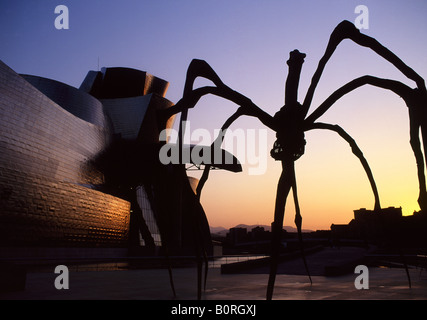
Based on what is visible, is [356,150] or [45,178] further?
[45,178]

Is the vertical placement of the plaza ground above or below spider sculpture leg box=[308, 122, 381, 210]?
below

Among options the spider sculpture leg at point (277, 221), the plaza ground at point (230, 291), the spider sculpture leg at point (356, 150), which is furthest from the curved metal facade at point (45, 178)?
the spider sculpture leg at point (277, 221)

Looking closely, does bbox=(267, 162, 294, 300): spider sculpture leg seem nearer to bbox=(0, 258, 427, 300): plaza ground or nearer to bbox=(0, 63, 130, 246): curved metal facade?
bbox=(0, 258, 427, 300): plaza ground

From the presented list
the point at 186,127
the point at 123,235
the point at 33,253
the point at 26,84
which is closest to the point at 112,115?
the point at 123,235

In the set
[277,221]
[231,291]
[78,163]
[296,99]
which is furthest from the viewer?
[78,163]

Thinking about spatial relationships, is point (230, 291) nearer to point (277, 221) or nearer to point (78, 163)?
point (277, 221)

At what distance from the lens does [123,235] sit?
4391cm

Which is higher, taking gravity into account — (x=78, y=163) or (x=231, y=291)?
(x=78, y=163)

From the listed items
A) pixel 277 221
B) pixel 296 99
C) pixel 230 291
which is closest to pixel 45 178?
pixel 230 291

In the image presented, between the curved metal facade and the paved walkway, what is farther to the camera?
the curved metal facade

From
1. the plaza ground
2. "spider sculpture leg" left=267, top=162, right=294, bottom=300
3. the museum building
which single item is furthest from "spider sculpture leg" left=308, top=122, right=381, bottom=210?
the museum building

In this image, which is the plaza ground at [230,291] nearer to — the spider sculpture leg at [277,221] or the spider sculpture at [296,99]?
the spider sculpture at [296,99]

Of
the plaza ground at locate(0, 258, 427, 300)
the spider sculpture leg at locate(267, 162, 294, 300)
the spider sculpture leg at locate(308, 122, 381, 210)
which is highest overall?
the spider sculpture leg at locate(308, 122, 381, 210)
